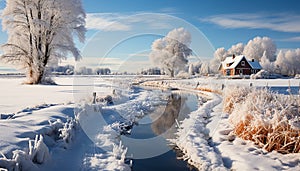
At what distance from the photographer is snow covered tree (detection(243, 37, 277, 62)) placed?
8176 centimetres

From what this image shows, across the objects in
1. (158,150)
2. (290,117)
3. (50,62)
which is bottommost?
(158,150)

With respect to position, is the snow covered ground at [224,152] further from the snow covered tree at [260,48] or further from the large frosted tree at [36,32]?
the snow covered tree at [260,48]

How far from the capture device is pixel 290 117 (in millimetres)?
7227

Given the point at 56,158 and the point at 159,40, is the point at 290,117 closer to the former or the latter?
the point at 56,158

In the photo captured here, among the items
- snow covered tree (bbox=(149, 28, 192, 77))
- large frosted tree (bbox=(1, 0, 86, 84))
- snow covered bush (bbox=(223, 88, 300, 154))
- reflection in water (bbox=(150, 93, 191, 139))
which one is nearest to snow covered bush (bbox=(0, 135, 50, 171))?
reflection in water (bbox=(150, 93, 191, 139))

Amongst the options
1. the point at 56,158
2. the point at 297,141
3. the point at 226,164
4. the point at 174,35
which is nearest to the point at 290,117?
the point at 297,141

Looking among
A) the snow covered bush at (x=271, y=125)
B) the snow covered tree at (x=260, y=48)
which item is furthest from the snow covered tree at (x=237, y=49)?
the snow covered bush at (x=271, y=125)

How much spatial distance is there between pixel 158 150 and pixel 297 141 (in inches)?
144

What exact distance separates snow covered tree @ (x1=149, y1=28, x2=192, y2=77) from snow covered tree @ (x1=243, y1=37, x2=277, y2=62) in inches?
1372

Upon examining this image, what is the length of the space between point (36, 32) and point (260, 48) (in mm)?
75494

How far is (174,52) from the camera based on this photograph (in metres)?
53.1

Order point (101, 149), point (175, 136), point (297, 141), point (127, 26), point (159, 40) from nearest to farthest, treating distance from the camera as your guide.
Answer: point (297, 141)
point (101, 149)
point (175, 136)
point (127, 26)
point (159, 40)

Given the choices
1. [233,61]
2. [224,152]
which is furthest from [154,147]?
[233,61]

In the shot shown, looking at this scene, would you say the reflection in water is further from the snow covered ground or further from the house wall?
the house wall
